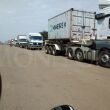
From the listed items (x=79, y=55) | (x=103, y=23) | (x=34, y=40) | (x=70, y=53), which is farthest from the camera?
(x=34, y=40)

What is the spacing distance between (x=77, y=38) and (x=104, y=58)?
7.07 m

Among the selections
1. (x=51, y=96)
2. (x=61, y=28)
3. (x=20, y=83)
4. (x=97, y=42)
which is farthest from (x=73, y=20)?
(x=51, y=96)

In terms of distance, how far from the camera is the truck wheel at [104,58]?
15404 mm

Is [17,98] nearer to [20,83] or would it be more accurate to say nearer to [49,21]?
[20,83]

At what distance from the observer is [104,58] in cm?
1568

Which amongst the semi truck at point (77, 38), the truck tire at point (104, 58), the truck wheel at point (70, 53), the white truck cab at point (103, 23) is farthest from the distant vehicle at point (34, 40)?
the white truck cab at point (103, 23)

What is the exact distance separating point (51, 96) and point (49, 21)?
22423 mm

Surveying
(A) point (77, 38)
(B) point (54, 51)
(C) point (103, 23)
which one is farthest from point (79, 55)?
(B) point (54, 51)

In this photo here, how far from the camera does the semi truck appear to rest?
16266 mm

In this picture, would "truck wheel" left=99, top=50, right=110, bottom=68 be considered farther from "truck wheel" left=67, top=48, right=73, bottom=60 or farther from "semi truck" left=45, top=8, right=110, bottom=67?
"truck wheel" left=67, top=48, right=73, bottom=60

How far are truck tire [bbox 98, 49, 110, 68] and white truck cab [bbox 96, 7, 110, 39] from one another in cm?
98

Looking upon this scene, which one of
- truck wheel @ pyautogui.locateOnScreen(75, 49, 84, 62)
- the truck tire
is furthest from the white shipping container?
the truck tire

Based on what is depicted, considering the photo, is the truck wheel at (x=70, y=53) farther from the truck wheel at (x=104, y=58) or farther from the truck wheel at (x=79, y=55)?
the truck wheel at (x=104, y=58)

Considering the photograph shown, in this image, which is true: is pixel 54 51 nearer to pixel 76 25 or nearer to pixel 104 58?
pixel 76 25
